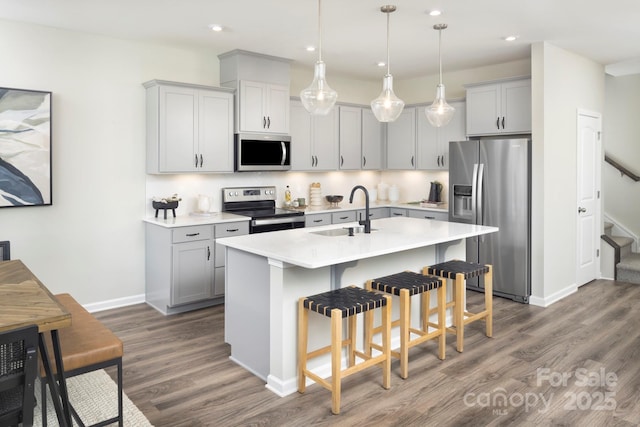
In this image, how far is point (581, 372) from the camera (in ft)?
11.2

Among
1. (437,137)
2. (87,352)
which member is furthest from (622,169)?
(87,352)

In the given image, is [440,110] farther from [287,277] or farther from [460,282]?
[287,277]

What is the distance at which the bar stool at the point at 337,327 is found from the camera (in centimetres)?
285

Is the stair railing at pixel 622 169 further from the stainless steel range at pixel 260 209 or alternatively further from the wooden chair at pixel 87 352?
the wooden chair at pixel 87 352

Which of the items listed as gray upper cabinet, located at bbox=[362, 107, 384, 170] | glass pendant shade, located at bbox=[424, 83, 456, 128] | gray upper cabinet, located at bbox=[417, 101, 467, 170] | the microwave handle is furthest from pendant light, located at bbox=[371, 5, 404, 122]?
gray upper cabinet, located at bbox=[362, 107, 384, 170]

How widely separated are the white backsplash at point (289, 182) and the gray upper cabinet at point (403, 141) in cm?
36

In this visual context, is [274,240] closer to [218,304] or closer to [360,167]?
[218,304]

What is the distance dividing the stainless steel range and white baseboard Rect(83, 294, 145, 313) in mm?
1340

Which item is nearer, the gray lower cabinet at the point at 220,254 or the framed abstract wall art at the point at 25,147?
the framed abstract wall art at the point at 25,147

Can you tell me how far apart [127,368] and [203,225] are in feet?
5.48

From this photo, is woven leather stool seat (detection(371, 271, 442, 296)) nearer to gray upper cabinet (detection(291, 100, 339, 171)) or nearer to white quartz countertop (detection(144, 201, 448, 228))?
white quartz countertop (detection(144, 201, 448, 228))

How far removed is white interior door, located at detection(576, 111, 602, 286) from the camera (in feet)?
18.5

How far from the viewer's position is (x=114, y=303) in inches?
193

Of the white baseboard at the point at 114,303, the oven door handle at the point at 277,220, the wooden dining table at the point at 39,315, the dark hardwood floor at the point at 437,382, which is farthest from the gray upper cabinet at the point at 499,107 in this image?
the wooden dining table at the point at 39,315
